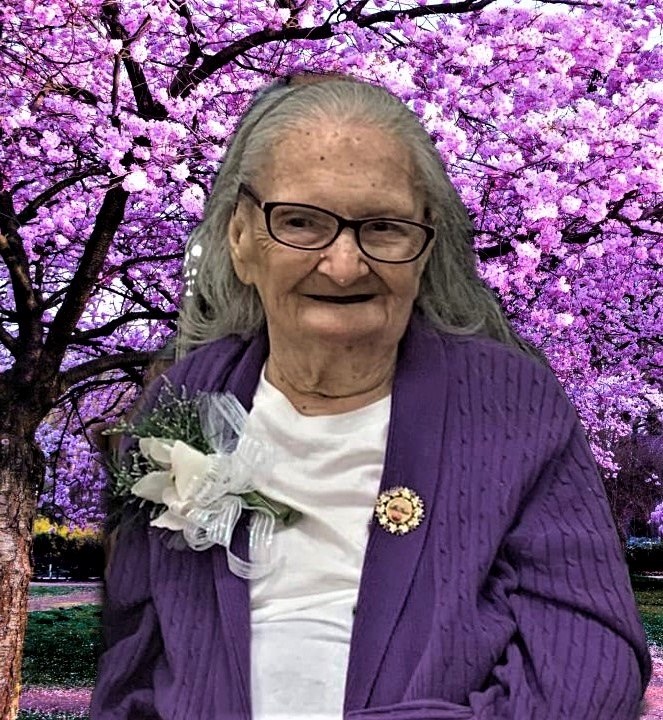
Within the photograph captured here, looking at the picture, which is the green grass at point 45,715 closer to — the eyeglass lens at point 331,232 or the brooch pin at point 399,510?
the brooch pin at point 399,510

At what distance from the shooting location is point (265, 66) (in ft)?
17.5

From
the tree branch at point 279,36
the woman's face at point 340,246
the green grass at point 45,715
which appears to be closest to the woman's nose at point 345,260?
the woman's face at point 340,246

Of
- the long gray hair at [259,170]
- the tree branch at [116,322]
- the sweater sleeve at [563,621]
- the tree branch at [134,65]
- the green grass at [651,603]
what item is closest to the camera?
the sweater sleeve at [563,621]

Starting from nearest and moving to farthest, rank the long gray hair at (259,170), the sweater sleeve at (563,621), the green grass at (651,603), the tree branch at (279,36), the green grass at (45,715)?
the sweater sleeve at (563,621) → the long gray hair at (259,170) → the tree branch at (279,36) → the green grass at (45,715) → the green grass at (651,603)

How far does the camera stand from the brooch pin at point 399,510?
137cm

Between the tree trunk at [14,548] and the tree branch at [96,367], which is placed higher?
the tree branch at [96,367]

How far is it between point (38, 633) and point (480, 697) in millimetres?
9808

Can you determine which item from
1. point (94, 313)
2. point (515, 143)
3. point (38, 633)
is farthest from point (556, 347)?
point (38, 633)

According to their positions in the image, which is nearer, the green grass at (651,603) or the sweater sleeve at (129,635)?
the sweater sleeve at (129,635)

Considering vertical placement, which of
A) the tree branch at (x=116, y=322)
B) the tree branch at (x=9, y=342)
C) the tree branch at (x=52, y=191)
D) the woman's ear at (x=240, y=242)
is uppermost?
the tree branch at (x=52, y=191)

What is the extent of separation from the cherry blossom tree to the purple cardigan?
320 cm

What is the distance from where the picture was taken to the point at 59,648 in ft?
32.4

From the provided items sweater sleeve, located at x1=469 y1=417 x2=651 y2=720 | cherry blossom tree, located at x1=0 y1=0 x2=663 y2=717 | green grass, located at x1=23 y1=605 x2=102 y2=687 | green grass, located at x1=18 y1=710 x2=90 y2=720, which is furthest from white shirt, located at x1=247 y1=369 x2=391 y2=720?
green grass, located at x1=23 y1=605 x2=102 y2=687

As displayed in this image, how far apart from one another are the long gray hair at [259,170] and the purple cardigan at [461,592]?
0.36ft
